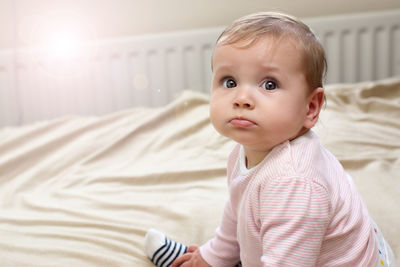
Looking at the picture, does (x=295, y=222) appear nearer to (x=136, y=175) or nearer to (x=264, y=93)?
(x=264, y=93)

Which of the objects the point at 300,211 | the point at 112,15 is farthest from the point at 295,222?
the point at 112,15

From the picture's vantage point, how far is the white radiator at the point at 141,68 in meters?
1.84

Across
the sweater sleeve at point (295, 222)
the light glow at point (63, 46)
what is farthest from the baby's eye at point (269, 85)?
the light glow at point (63, 46)

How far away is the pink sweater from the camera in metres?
0.50

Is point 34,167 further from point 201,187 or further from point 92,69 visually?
point 92,69

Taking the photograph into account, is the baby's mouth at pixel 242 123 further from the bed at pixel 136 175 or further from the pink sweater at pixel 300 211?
the bed at pixel 136 175

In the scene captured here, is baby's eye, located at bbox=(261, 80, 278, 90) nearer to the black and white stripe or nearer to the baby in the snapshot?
the baby

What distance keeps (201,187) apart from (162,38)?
1096 millimetres

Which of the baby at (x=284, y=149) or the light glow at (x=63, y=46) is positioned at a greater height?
the baby at (x=284, y=149)

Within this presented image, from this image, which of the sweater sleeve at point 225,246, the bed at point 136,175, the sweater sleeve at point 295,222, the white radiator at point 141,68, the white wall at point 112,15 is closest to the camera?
the sweater sleeve at point 295,222

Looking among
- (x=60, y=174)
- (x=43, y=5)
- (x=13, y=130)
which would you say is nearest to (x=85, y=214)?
(x=60, y=174)

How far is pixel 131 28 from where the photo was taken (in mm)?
2018

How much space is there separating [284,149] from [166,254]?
28 cm

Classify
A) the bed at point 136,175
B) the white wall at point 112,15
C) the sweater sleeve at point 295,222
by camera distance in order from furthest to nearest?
the white wall at point 112,15, the bed at point 136,175, the sweater sleeve at point 295,222
